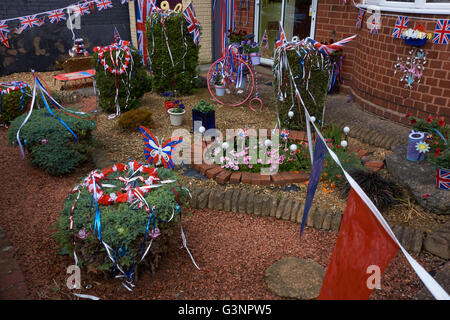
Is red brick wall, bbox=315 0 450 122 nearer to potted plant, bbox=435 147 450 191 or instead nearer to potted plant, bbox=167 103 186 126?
potted plant, bbox=435 147 450 191

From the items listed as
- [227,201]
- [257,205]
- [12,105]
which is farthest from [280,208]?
[12,105]

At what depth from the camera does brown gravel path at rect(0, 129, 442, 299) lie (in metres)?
2.77

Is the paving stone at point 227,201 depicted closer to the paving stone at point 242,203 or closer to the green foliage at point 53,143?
the paving stone at point 242,203

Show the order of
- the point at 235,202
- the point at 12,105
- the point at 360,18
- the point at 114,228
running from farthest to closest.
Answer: the point at 360,18 < the point at 12,105 < the point at 235,202 < the point at 114,228

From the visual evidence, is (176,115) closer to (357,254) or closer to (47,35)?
(357,254)

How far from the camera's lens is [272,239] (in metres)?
3.39

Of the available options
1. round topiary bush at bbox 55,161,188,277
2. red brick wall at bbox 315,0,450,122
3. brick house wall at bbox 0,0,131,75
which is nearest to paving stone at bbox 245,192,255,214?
round topiary bush at bbox 55,161,188,277

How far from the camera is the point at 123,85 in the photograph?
249 inches

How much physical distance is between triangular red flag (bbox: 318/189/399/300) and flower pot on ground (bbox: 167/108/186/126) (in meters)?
4.27

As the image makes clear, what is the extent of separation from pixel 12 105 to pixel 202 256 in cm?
462

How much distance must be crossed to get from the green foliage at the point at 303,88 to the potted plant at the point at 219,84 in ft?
7.16
